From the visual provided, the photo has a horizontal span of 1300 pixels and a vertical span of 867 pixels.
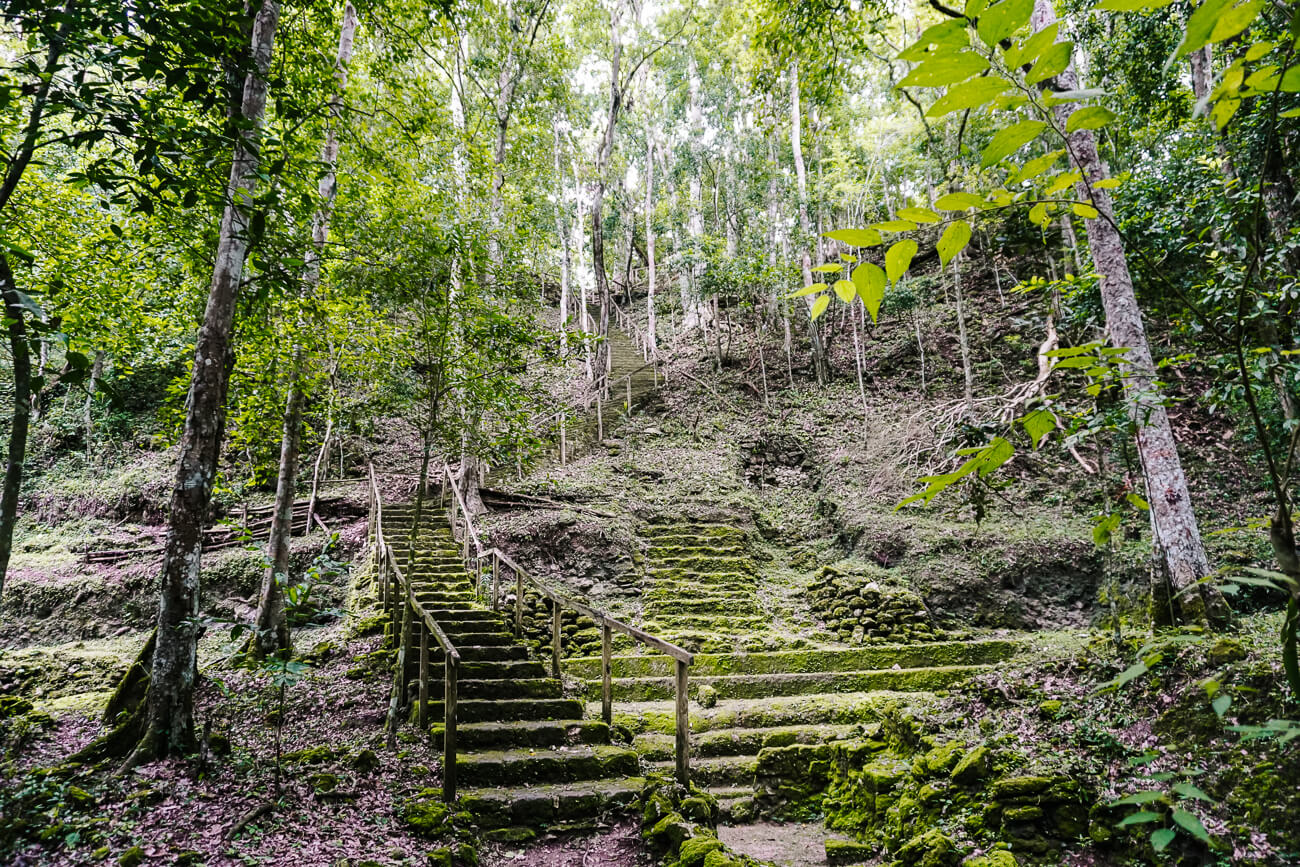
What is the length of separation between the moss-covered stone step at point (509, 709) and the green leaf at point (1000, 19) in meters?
6.05

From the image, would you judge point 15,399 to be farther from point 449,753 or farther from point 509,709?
point 509,709

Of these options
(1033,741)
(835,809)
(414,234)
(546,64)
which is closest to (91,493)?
(414,234)

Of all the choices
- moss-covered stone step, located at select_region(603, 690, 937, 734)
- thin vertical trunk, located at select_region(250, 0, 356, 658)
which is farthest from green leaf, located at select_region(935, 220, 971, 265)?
thin vertical trunk, located at select_region(250, 0, 356, 658)

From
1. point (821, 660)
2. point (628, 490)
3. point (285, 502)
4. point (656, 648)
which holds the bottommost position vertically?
point (821, 660)

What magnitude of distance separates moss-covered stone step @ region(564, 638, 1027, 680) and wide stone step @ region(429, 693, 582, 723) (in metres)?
1.99

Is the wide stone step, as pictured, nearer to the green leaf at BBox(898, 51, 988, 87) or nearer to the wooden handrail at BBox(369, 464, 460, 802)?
the wooden handrail at BBox(369, 464, 460, 802)

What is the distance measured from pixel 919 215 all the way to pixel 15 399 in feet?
13.1

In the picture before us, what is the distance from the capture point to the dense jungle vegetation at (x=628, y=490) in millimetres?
2744

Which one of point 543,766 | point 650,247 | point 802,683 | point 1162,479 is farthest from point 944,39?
point 650,247

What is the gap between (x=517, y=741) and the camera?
5.48 metres

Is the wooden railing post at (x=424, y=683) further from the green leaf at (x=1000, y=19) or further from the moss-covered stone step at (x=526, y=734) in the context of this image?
the green leaf at (x=1000, y=19)

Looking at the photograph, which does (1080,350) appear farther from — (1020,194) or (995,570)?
(995,570)

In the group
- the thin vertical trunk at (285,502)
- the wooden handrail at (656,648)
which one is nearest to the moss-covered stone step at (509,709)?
the wooden handrail at (656,648)

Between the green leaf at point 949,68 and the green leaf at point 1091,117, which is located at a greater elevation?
the green leaf at point 949,68
